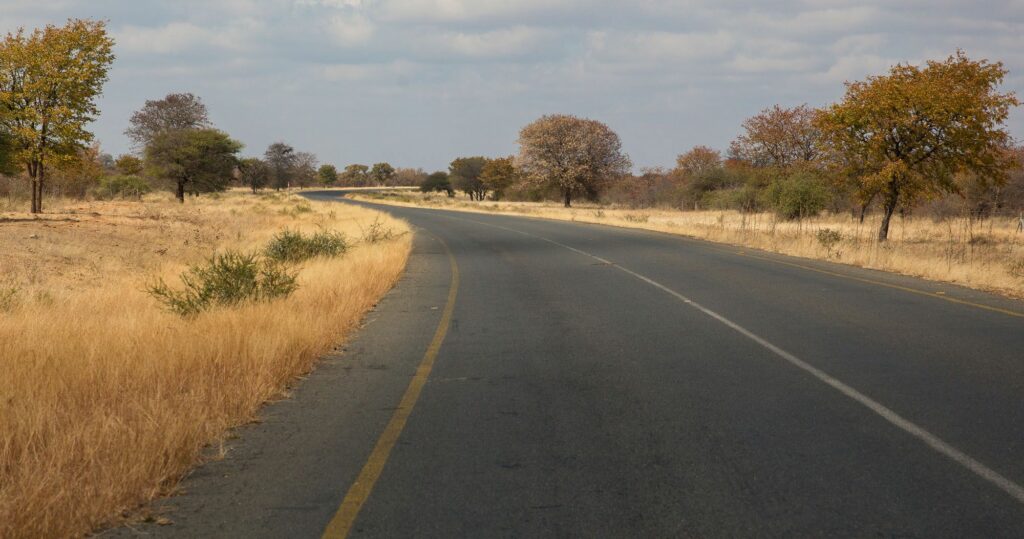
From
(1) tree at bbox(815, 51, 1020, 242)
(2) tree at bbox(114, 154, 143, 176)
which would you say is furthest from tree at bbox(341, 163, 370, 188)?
(1) tree at bbox(815, 51, 1020, 242)

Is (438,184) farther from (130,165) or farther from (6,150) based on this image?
(6,150)

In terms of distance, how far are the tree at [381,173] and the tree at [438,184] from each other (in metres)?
58.2

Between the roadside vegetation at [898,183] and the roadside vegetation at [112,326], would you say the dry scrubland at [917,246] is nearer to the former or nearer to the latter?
the roadside vegetation at [898,183]

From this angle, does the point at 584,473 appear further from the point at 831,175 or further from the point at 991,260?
the point at 831,175

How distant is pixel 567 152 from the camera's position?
240 feet

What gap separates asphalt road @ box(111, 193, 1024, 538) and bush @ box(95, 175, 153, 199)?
5511cm

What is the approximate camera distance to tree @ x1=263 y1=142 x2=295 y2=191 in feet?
425

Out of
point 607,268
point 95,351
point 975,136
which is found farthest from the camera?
point 975,136

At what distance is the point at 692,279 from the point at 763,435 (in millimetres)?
10280

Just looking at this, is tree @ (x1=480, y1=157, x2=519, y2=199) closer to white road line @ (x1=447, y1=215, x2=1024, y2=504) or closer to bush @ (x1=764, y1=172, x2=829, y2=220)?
bush @ (x1=764, y1=172, x2=829, y2=220)

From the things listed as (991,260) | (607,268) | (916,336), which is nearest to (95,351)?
(916,336)

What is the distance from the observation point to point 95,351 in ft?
23.9

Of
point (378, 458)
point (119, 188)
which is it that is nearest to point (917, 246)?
point (378, 458)

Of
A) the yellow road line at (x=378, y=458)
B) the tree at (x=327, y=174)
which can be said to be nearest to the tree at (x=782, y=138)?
the yellow road line at (x=378, y=458)
